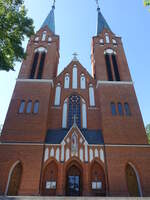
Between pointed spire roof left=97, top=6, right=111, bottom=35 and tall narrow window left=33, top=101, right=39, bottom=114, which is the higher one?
pointed spire roof left=97, top=6, right=111, bottom=35

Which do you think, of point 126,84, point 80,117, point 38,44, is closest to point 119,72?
point 126,84

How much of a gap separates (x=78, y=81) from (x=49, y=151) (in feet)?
30.5

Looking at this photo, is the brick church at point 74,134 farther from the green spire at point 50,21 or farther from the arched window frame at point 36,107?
the green spire at point 50,21

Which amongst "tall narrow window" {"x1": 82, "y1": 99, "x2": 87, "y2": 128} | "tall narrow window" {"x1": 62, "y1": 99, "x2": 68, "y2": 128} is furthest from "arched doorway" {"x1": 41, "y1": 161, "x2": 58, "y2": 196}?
"tall narrow window" {"x1": 82, "y1": 99, "x2": 87, "y2": 128}

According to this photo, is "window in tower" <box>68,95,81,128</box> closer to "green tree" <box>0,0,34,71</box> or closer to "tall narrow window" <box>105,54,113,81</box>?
"tall narrow window" <box>105,54,113,81</box>

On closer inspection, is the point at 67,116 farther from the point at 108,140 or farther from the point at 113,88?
the point at 113,88

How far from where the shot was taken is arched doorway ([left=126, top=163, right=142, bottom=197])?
11.6m

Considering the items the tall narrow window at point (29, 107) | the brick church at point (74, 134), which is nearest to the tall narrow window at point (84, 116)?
the brick church at point (74, 134)

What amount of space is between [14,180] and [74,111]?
8318 mm

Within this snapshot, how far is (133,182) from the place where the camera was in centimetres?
1213

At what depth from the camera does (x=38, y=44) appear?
21078 mm

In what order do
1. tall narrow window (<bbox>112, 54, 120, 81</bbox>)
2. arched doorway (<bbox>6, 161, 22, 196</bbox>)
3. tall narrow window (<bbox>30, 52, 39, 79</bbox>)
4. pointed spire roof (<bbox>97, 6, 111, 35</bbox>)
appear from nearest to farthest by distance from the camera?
arched doorway (<bbox>6, 161, 22, 196</bbox>) → tall narrow window (<bbox>30, 52, 39, 79</bbox>) → tall narrow window (<bbox>112, 54, 120, 81</bbox>) → pointed spire roof (<bbox>97, 6, 111, 35</bbox>)

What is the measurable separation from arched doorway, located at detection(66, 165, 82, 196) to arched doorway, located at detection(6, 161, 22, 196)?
13.0ft

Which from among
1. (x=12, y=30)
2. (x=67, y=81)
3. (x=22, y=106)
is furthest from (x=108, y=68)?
(x=12, y=30)
